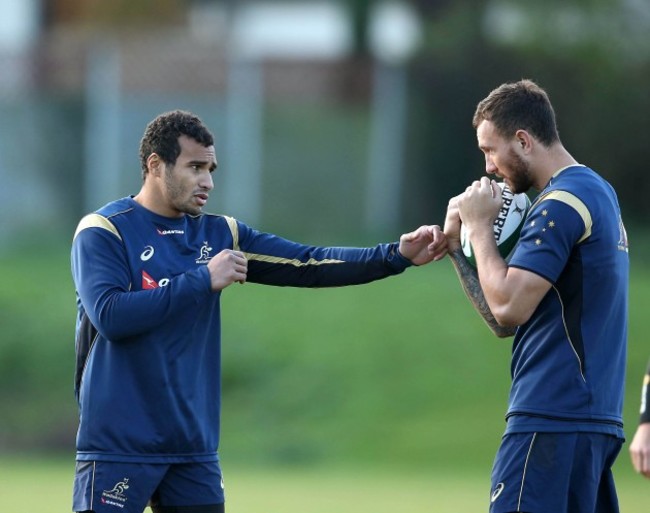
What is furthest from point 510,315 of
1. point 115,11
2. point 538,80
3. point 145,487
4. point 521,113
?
point 115,11

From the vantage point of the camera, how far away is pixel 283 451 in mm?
17531

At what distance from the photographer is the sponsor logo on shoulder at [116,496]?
609cm

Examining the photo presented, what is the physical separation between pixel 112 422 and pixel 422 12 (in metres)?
19.7

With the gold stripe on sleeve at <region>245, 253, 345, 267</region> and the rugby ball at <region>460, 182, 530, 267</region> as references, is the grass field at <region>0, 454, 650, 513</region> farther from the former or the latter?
the rugby ball at <region>460, 182, 530, 267</region>

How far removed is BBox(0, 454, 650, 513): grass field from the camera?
12.7 metres

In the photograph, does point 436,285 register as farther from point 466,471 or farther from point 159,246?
point 159,246

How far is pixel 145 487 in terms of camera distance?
20.2 ft

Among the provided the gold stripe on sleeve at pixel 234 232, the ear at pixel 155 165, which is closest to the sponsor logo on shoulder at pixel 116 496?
the gold stripe on sleeve at pixel 234 232

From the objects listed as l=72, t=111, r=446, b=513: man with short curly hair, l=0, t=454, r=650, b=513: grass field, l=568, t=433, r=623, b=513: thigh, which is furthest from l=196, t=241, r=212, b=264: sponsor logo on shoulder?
l=0, t=454, r=650, b=513: grass field

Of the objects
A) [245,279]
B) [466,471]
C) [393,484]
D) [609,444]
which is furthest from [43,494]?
[609,444]

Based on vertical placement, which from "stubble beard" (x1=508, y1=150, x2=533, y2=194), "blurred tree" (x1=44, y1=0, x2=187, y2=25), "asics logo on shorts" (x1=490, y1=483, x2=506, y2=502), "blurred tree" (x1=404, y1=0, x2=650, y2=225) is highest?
"blurred tree" (x1=44, y1=0, x2=187, y2=25)

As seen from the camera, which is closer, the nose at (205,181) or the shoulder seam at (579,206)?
the shoulder seam at (579,206)

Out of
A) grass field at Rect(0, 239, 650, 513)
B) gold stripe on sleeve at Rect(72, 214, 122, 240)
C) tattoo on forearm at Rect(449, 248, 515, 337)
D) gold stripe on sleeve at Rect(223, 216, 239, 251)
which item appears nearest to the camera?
tattoo on forearm at Rect(449, 248, 515, 337)

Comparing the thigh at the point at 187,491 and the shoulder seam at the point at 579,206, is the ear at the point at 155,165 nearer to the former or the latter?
the thigh at the point at 187,491
